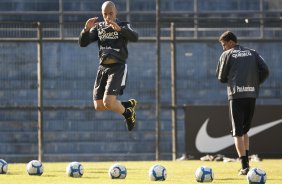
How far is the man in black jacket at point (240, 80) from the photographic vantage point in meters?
12.1

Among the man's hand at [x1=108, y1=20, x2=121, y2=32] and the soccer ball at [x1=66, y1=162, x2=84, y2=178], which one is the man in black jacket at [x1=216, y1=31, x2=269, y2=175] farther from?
the soccer ball at [x1=66, y1=162, x2=84, y2=178]

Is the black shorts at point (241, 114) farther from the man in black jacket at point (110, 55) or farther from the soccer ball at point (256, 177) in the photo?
the soccer ball at point (256, 177)

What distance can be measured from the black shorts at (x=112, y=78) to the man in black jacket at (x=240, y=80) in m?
1.46

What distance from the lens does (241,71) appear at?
1212 cm

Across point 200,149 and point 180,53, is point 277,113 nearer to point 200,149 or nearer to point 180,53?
point 200,149

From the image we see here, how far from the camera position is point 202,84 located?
21.3 m

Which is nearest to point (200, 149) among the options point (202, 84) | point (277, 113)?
point (277, 113)

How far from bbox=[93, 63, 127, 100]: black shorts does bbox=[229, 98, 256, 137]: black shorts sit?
66.5 inches

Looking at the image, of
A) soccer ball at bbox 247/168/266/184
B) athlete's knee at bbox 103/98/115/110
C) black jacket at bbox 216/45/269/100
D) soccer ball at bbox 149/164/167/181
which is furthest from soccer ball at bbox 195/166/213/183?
athlete's knee at bbox 103/98/115/110

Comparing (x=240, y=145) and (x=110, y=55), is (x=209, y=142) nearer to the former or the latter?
(x=240, y=145)

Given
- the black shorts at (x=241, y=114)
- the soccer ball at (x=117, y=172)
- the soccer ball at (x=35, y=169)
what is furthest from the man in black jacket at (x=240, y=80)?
the soccer ball at (x=35, y=169)

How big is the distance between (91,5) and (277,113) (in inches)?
325

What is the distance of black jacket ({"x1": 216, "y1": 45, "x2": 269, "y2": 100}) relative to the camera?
12086mm

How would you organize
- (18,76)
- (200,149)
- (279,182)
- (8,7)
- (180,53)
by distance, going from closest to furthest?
(279,182) < (200,149) < (18,76) < (180,53) < (8,7)
